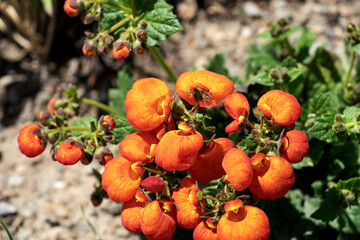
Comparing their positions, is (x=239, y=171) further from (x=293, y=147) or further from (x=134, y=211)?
(x=134, y=211)

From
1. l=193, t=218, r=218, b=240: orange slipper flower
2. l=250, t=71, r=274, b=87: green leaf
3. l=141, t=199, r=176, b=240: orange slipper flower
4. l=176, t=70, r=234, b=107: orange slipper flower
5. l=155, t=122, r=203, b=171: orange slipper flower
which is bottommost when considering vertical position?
l=193, t=218, r=218, b=240: orange slipper flower

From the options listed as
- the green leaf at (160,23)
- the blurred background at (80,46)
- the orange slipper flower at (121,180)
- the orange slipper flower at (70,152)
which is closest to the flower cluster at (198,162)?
the orange slipper flower at (121,180)

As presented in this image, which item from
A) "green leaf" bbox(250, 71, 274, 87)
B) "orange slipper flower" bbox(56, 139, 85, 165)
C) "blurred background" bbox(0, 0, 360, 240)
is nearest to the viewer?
"orange slipper flower" bbox(56, 139, 85, 165)

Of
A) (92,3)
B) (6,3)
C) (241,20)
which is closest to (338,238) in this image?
(92,3)

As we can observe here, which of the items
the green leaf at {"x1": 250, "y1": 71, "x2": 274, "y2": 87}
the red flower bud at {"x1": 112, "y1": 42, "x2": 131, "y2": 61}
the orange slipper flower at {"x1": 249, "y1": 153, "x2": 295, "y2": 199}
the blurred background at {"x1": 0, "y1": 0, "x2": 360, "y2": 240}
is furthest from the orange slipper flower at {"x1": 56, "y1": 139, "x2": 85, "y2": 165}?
the blurred background at {"x1": 0, "y1": 0, "x2": 360, "y2": 240}

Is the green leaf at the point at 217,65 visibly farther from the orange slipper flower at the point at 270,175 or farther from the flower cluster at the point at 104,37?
the orange slipper flower at the point at 270,175

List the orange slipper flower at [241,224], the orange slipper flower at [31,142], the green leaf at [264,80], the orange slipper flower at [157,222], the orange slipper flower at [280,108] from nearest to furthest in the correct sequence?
the orange slipper flower at [241,224] < the orange slipper flower at [157,222] < the orange slipper flower at [280,108] < the orange slipper flower at [31,142] < the green leaf at [264,80]

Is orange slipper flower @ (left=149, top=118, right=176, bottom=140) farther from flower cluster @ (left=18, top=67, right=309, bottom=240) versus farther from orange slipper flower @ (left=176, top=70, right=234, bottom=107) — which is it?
orange slipper flower @ (left=176, top=70, right=234, bottom=107)
